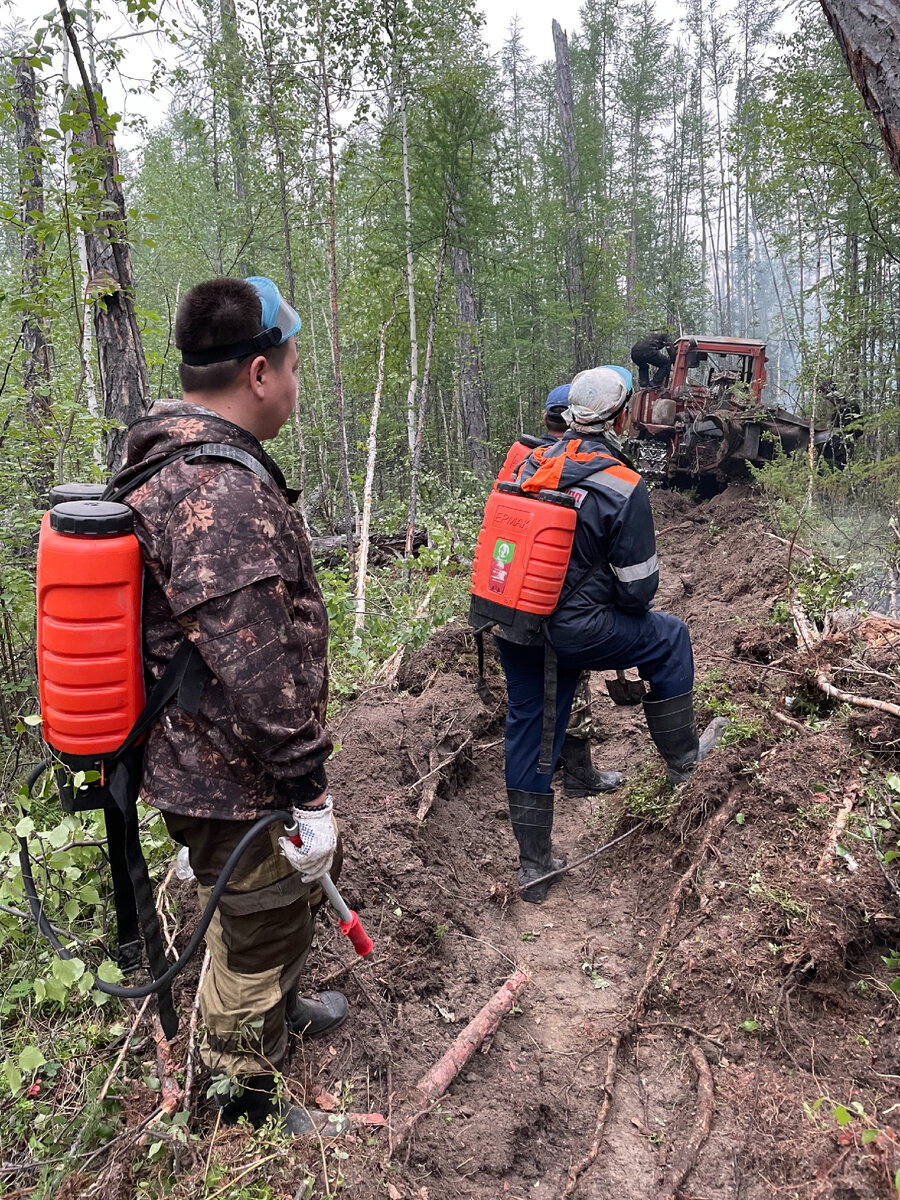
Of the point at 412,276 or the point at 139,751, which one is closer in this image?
the point at 139,751

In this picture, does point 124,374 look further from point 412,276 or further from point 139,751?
point 412,276

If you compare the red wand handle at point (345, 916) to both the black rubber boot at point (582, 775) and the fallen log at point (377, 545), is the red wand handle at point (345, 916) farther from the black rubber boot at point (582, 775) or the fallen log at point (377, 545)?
the fallen log at point (377, 545)

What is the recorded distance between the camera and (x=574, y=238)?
18297mm

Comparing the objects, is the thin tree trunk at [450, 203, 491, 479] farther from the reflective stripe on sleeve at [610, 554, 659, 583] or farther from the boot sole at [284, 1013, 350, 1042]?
the boot sole at [284, 1013, 350, 1042]

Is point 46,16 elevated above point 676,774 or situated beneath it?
elevated above

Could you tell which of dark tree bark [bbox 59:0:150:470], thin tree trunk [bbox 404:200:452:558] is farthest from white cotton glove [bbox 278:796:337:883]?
thin tree trunk [bbox 404:200:452:558]

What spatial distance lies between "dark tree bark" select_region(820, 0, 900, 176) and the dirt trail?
2610 millimetres

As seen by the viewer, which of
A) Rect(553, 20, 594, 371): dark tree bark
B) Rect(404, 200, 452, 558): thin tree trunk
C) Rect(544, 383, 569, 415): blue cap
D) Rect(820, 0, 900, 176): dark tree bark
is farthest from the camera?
Rect(553, 20, 594, 371): dark tree bark

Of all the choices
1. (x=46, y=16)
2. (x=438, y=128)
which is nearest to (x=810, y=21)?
(x=438, y=128)

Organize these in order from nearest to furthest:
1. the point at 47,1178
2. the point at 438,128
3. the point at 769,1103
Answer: the point at 47,1178 → the point at 769,1103 → the point at 438,128

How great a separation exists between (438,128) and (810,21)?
13.5 metres

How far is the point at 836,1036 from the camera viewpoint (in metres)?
2.23

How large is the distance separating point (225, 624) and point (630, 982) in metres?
2.33

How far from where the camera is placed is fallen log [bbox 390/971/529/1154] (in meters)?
2.14
